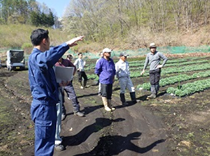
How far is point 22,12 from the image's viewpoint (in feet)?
217

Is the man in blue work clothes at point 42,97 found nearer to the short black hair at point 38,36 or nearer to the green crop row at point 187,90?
the short black hair at point 38,36

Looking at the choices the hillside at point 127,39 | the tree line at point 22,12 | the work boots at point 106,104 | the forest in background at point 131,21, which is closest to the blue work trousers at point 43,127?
the work boots at point 106,104

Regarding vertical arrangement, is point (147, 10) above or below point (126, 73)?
above

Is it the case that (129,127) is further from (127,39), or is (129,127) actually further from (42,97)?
(127,39)

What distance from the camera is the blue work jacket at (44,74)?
91.2 inches

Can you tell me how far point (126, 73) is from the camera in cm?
661

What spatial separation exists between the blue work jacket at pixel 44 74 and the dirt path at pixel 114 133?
5.04 ft

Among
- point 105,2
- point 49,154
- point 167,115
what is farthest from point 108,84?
point 105,2

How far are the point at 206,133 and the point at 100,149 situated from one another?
248 centimetres

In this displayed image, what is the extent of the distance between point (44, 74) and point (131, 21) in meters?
46.9

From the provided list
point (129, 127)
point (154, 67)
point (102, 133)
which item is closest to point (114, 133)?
point (102, 133)

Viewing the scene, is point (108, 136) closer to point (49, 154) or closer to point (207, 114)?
point (49, 154)

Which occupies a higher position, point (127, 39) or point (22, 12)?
point (22, 12)

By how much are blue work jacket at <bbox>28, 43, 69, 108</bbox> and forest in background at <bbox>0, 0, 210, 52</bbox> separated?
35.1 metres
